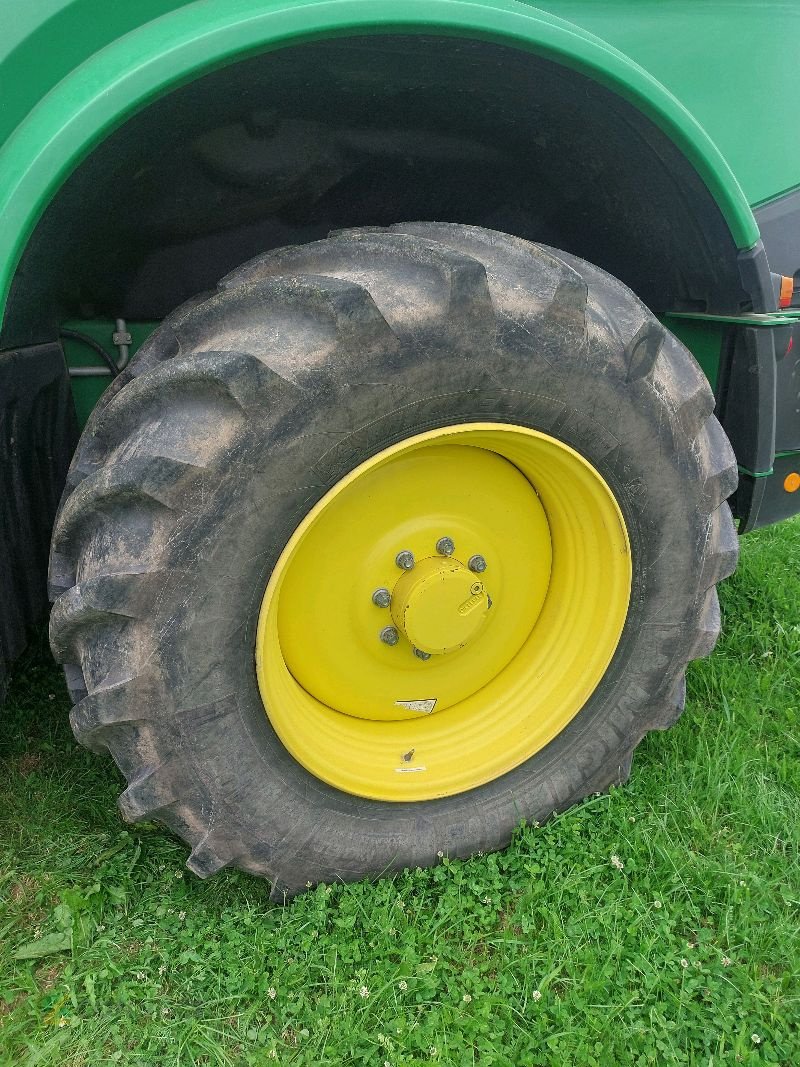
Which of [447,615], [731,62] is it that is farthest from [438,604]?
[731,62]

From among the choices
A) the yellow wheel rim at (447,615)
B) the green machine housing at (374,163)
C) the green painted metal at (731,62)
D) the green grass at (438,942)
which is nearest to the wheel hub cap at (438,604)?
the yellow wheel rim at (447,615)

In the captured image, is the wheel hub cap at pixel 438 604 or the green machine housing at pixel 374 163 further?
the wheel hub cap at pixel 438 604

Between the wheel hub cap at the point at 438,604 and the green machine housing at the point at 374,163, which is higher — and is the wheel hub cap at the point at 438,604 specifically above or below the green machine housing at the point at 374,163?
below

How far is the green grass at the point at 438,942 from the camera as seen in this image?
143cm

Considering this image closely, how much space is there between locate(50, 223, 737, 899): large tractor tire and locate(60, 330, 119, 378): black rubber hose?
36cm

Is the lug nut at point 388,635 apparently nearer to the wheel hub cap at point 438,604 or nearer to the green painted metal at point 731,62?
the wheel hub cap at point 438,604

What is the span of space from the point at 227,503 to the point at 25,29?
2.51 feet

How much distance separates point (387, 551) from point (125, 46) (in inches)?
38.3

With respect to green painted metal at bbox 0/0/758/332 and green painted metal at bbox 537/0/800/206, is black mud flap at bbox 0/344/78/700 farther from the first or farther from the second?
green painted metal at bbox 537/0/800/206

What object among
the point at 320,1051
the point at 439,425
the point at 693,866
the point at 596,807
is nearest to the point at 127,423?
the point at 439,425

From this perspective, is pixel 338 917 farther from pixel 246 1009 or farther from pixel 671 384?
pixel 671 384

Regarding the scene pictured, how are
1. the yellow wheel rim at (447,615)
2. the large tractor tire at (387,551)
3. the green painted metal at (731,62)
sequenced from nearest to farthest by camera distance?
the large tractor tire at (387,551)
the yellow wheel rim at (447,615)
the green painted metal at (731,62)

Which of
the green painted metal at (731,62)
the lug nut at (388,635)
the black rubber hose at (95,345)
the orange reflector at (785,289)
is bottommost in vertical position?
the lug nut at (388,635)

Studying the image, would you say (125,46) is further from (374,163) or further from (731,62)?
(731,62)
